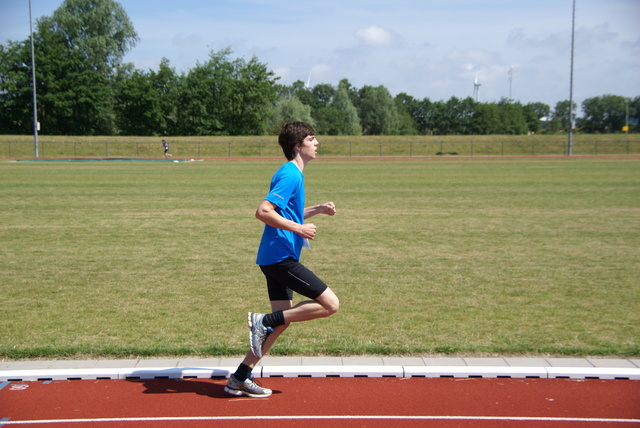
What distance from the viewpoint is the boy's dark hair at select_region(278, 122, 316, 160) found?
451cm

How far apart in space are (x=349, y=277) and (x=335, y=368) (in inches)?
153

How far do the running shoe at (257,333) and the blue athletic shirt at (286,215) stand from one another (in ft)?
1.42

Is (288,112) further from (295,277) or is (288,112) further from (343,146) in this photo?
(295,277)

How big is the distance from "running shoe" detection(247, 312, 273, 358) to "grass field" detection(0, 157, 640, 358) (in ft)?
3.61

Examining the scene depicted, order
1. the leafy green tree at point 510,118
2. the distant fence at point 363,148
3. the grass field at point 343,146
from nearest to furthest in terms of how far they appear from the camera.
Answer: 1. the distant fence at point 363,148
2. the grass field at point 343,146
3. the leafy green tree at point 510,118

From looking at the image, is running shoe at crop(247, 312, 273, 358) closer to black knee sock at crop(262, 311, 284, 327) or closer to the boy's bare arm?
black knee sock at crop(262, 311, 284, 327)

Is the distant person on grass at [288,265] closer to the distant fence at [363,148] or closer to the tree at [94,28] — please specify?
the distant fence at [363,148]

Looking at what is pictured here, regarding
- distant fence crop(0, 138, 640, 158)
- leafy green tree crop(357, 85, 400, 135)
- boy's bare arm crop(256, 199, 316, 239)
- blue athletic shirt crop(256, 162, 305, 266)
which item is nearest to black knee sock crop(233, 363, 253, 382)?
blue athletic shirt crop(256, 162, 305, 266)

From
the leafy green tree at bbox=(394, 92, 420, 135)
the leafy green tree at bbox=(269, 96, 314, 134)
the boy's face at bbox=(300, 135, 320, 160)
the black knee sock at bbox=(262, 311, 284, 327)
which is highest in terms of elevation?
the leafy green tree at bbox=(394, 92, 420, 135)

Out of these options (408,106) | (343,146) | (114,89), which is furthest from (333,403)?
(408,106)

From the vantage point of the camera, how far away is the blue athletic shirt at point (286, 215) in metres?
4.37

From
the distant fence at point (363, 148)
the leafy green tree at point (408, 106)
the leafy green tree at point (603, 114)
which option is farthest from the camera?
the leafy green tree at point (408, 106)

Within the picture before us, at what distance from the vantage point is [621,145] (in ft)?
224

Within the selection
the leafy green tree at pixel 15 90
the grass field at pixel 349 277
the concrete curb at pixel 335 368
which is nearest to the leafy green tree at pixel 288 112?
the leafy green tree at pixel 15 90
